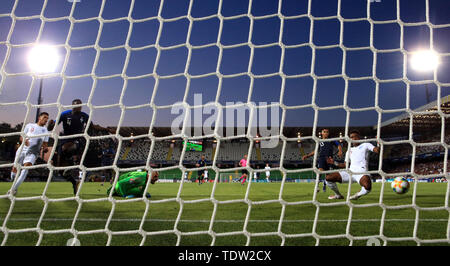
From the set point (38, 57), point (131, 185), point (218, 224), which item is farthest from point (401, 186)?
point (38, 57)

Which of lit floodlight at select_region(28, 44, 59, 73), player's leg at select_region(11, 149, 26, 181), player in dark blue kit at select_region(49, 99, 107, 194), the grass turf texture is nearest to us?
the grass turf texture

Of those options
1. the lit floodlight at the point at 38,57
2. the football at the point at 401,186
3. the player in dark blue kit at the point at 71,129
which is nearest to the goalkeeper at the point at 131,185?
the player in dark blue kit at the point at 71,129

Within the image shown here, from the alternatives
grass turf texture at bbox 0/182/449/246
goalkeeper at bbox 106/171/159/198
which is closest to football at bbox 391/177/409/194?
grass turf texture at bbox 0/182/449/246

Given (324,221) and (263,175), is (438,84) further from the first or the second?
(263,175)

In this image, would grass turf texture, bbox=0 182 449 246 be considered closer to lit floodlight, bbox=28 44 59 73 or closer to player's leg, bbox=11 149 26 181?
player's leg, bbox=11 149 26 181

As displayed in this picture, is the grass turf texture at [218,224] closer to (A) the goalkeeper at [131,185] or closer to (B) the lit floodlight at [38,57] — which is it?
(A) the goalkeeper at [131,185]

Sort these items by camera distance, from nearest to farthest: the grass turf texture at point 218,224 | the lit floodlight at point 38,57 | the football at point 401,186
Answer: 1. the grass turf texture at point 218,224
2. the lit floodlight at point 38,57
3. the football at point 401,186

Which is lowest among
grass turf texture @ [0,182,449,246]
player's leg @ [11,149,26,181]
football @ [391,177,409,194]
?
football @ [391,177,409,194]

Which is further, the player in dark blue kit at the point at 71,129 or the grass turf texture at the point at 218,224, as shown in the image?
the player in dark blue kit at the point at 71,129

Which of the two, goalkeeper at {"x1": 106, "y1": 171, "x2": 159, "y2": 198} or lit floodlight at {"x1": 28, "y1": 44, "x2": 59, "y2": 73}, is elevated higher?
lit floodlight at {"x1": 28, "y1": 44, "x2": 59, "y2": 73}

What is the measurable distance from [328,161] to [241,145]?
1138 inches


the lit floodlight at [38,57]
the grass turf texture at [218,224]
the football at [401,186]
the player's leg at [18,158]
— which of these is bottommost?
the football at [401,186]

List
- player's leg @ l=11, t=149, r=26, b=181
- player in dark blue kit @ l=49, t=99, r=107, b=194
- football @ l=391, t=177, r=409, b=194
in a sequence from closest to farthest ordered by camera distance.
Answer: player's leg @ l=11, t=149, r=26, b=181
player in dark blue kit @ l=49, t=99, r=107, b=194
football @ l=391, t=177, r=409, b=194

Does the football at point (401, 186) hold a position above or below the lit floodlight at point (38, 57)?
below
